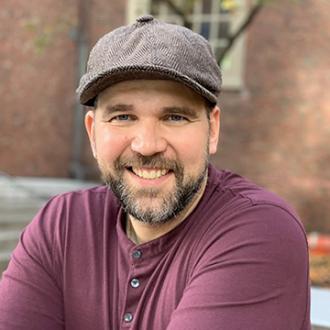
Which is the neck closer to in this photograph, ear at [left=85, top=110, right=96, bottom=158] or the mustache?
the mustache

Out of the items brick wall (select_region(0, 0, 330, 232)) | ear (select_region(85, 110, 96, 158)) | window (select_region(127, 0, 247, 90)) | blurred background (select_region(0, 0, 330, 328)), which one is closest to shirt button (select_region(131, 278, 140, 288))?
ear (select_region(85, 110, 96, 158))

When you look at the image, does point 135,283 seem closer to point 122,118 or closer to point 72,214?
point 72,214

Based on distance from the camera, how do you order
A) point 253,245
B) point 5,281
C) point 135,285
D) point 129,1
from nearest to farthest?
point 253,245, point 135,285, point 5,281, point 129,1

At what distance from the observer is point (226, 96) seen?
884cm

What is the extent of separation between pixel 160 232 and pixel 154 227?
2cm

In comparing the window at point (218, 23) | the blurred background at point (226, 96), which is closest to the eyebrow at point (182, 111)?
the blurred background at point (226, 96)

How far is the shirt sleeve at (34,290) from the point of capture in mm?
1700

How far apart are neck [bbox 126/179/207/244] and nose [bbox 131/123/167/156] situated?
0.69 ft

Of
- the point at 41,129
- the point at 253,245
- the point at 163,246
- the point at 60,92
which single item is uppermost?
the point at 253,245

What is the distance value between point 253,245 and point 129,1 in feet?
28.3

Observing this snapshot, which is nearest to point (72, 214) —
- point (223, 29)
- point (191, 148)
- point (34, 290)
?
point (34, 290)

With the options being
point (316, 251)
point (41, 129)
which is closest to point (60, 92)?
point (41, 129)

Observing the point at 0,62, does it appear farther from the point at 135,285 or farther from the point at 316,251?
the point at 135,285

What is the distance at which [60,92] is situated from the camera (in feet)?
31.9
